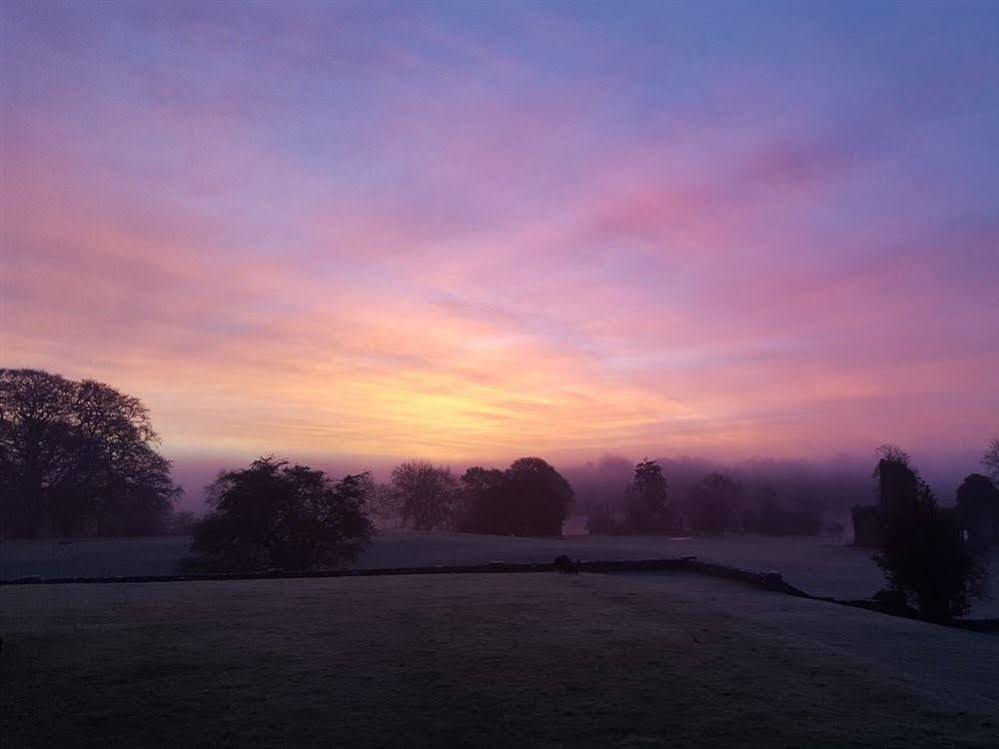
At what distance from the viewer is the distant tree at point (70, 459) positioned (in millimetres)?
45875

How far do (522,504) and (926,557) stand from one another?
132 ft

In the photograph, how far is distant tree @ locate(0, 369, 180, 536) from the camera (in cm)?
4588

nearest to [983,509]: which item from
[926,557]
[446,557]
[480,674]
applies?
[926,557]

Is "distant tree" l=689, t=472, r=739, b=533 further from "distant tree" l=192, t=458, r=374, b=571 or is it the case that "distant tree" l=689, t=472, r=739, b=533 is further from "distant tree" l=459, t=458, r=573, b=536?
"distant tree" l=192, t=458, r=374, b=571

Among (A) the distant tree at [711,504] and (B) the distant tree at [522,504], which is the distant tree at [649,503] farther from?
(B) the distant tree at [522,504]

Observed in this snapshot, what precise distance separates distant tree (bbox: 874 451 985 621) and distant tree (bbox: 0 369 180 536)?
145 feet

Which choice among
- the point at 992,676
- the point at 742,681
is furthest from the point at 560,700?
the point at 992,676

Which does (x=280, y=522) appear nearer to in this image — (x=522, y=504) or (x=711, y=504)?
(x=522, y=504)

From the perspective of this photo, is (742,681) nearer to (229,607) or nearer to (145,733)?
(145,733)

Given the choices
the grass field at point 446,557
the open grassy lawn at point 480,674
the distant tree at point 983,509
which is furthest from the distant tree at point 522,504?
the open grassy lawn at point 480,674

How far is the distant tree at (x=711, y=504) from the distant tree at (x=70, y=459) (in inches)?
1991

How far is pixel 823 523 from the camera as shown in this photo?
79500 mm

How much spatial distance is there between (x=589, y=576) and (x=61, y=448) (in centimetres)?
3813

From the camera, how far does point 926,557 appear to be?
22.4 metres
